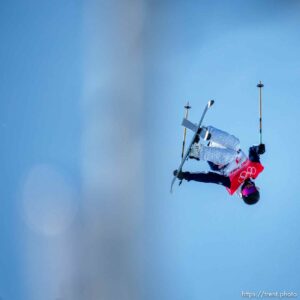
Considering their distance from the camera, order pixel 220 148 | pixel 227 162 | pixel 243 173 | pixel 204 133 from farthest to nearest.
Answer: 1. pixel 243 173
2. pixel 227 162
3. pixel 220 148
4. pixel 204 133

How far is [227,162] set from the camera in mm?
6203

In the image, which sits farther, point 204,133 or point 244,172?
point 244,172

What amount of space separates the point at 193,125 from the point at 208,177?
1.26 metres

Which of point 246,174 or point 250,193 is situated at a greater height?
point 246,174

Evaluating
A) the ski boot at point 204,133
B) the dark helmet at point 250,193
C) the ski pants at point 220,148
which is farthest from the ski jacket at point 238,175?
the ski boot at point 204,133

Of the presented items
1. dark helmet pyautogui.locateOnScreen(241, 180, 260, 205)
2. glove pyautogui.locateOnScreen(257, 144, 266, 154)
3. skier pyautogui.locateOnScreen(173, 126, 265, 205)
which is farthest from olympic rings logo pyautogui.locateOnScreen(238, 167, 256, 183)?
glove pyautogui.locateOnScreen(257, 144, 266, 154)

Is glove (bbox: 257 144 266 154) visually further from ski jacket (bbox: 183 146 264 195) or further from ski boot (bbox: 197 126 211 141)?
ski boot (bbox: 197 126 211 141)

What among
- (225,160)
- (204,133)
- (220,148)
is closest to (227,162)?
(225,160)

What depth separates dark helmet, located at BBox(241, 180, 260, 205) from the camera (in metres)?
6.20

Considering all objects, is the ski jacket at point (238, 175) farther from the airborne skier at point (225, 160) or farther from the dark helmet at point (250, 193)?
the dark helmet at point (250, 193)

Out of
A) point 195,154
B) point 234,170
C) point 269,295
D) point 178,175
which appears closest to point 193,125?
point 195,154

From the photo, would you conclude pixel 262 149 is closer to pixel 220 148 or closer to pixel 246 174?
pixel 246 174

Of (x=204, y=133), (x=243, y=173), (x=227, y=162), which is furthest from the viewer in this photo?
(x=243, y=173)

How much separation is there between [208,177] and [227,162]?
539 millimetres
